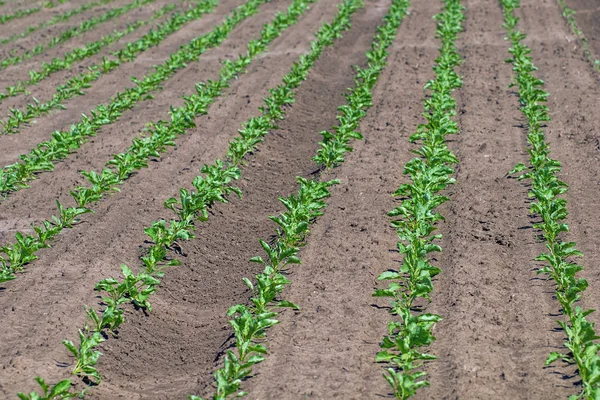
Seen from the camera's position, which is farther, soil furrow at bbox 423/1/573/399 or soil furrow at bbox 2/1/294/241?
soil furrow at bbox 2/1/294/241

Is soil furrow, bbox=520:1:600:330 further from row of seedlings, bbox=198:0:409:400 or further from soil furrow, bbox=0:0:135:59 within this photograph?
soil furrow, bbox=0:0:135:59

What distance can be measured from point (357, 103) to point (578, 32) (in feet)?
20.5

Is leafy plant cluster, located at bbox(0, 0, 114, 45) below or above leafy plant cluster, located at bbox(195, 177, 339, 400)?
below

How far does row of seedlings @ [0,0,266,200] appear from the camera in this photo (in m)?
10.5

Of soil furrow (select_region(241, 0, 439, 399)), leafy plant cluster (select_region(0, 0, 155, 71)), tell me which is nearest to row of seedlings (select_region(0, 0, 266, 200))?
leafy plant cluster (select_region(0, 0, 155, 71))

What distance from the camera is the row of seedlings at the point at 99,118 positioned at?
10477mm

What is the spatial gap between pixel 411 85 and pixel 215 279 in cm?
645

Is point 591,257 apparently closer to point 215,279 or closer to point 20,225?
point 215,279

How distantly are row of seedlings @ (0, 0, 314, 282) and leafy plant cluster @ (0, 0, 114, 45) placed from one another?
6275 millimetres

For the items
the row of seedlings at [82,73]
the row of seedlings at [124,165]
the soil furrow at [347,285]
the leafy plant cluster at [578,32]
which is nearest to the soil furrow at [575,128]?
the leafy plant cluster at [578,32]

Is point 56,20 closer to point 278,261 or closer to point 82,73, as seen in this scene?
point 82,73

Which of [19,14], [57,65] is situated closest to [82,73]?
[57,65]

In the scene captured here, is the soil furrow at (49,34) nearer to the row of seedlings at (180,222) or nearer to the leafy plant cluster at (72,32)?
the leafy plant cluster at (72,32)

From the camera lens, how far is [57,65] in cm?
1589
